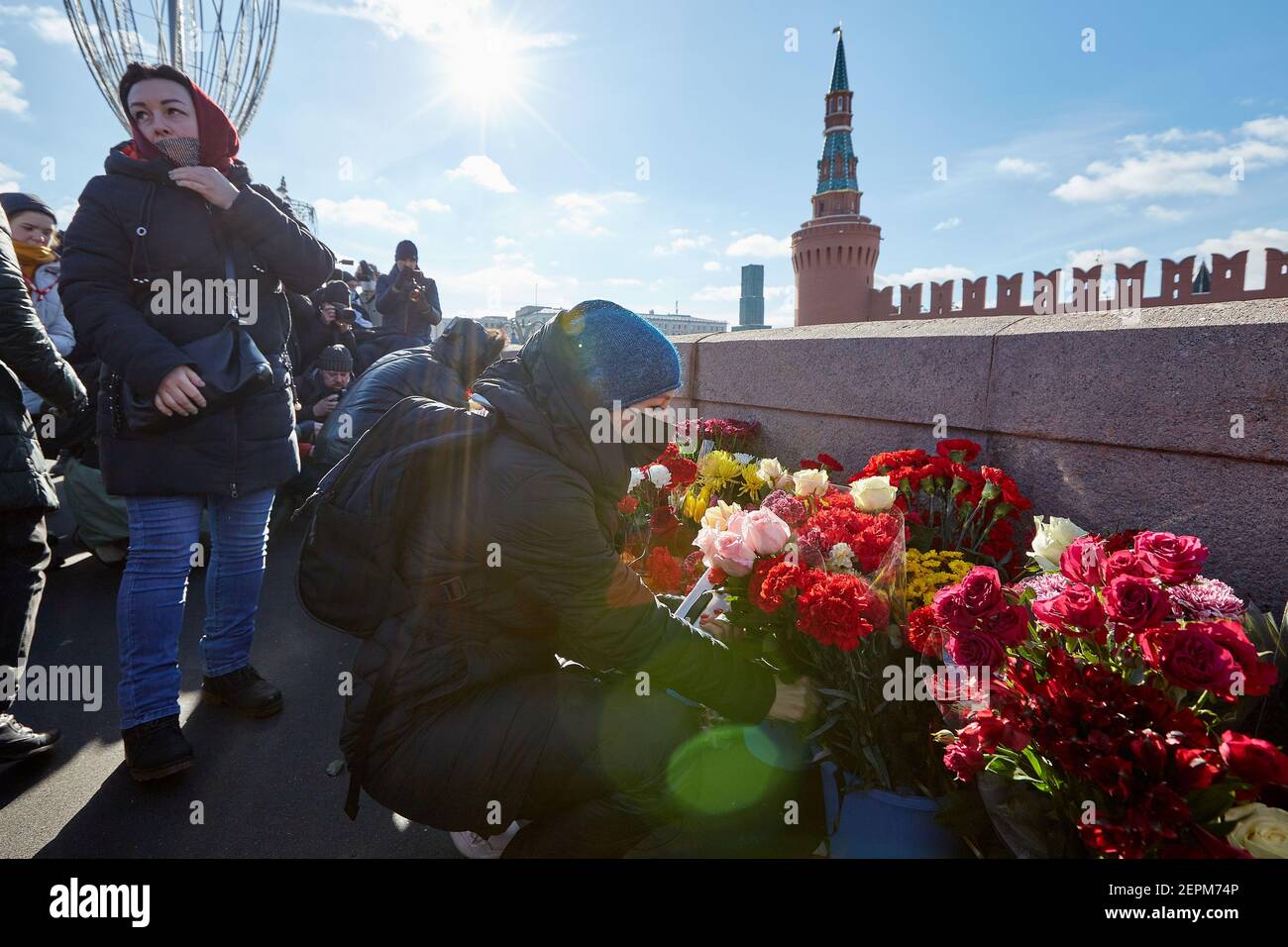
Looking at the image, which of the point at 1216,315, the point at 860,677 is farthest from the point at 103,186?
the point at 1216,315

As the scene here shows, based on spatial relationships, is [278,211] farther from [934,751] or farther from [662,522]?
[934,751]

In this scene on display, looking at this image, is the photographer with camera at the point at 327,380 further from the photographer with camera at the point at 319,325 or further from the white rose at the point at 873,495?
the white rose at the point at 873,495

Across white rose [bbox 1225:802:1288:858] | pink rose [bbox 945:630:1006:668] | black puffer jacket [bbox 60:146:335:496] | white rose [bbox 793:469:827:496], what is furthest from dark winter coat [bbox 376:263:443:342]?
white rose [bbox 1225:802:1288:858]

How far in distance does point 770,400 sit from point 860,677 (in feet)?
8.29

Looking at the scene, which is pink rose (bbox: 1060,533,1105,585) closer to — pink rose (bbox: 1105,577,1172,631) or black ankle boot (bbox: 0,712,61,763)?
pink rose (bbox: 1105,577,1172,631)

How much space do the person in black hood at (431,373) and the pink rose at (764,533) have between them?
1.76m

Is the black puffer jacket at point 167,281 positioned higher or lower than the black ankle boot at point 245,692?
higher

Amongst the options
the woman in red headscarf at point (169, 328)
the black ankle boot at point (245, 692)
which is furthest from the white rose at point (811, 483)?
the black ankle boot at point (245, 692)

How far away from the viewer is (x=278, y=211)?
2.45 meters

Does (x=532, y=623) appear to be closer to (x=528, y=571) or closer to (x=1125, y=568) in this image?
(x=528, y=571)

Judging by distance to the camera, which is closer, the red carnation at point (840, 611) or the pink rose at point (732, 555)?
the red carnation at point (840, 611)

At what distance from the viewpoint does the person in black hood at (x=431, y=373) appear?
3166 millimetres

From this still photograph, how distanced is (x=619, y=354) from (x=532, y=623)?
73cm
